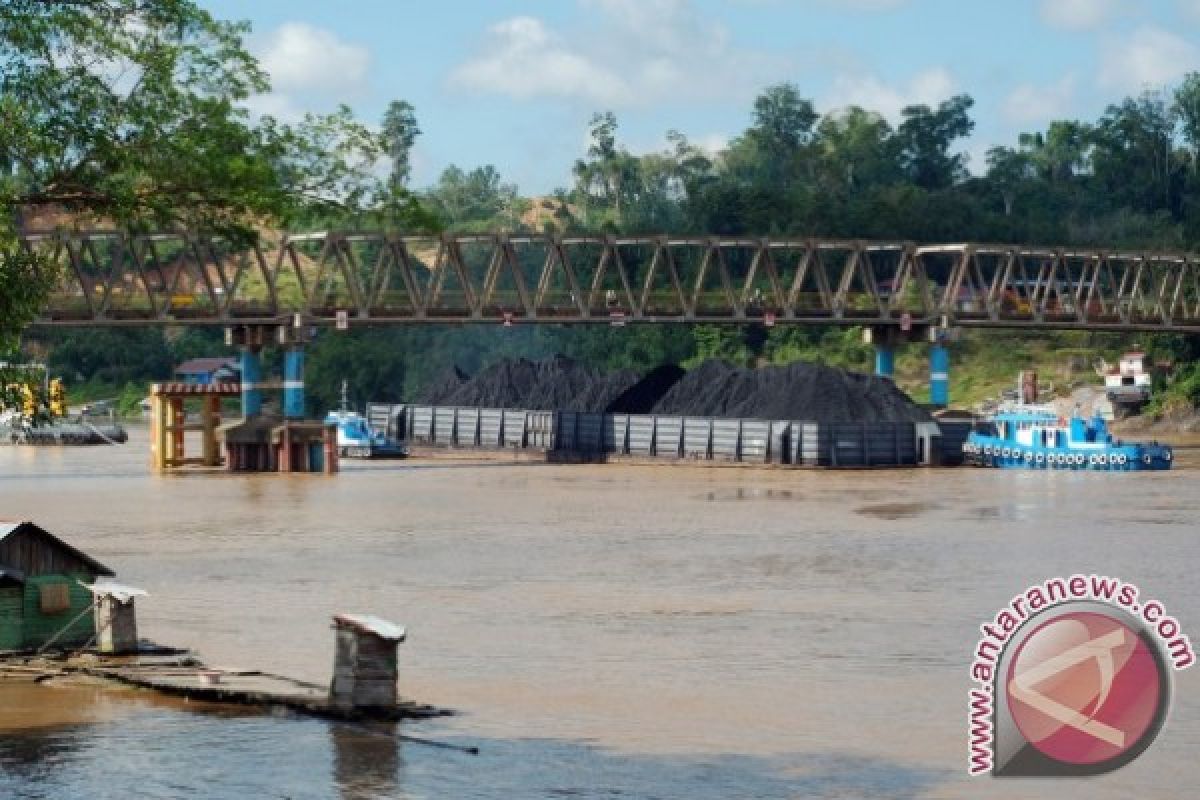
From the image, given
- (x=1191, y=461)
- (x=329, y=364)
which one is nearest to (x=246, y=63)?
(x=1191, y=461)

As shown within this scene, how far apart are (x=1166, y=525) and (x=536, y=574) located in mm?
20032

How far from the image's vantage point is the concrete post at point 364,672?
26.3 m

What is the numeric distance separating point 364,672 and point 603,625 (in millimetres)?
11083

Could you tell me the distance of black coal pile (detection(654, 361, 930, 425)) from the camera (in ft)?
308

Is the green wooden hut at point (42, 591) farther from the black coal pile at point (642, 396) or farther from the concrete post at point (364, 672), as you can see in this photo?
the black coal pile at point (642, 396)

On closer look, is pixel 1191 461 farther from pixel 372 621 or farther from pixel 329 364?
pixel 372 621

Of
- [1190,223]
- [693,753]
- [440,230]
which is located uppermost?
[1190,223]

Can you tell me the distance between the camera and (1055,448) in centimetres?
8950

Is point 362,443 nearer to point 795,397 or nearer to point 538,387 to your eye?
point 538,387

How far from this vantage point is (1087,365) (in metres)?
143

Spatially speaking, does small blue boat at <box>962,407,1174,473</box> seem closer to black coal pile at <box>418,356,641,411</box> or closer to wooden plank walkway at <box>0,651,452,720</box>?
black coal pile at <box>418,356,641,411</box>

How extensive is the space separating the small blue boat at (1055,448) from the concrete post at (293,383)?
27.4m

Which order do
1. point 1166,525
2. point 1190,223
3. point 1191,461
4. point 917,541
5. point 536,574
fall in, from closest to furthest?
1. point 536,574
2. point 917,541
3. point 1166,525
4. point 1191,461
5. point 1190,223

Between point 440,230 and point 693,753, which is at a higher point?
point 440,230
